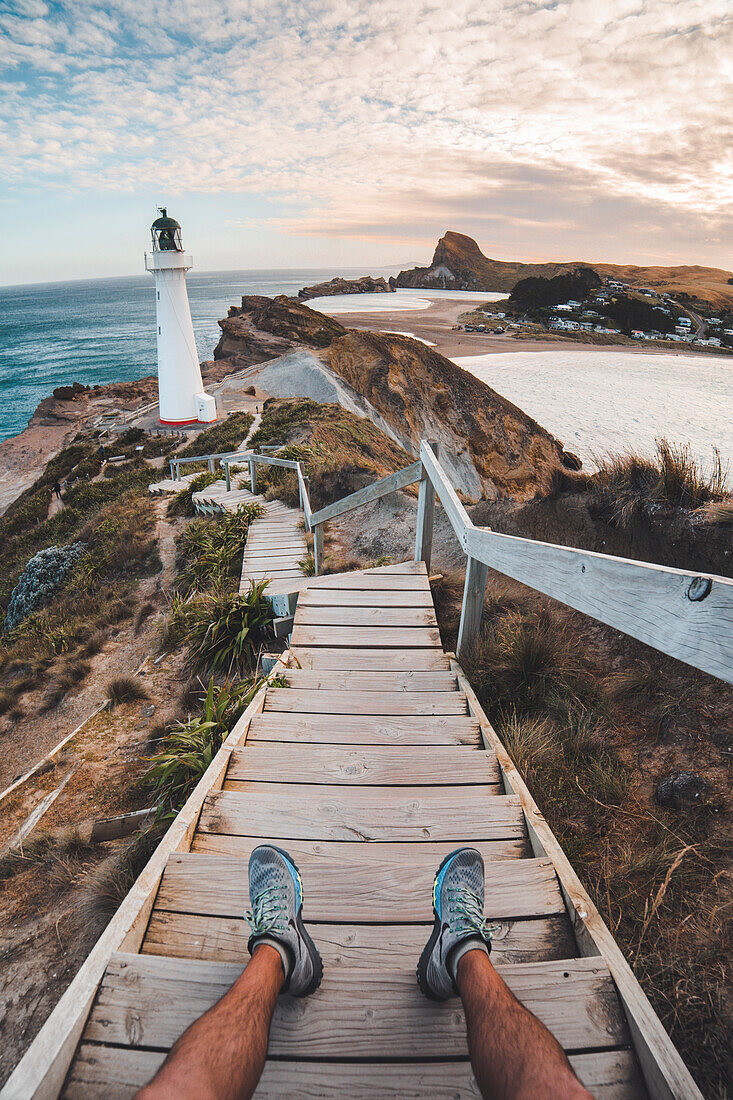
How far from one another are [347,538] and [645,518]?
16.7 ft

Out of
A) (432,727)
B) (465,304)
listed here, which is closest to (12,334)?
(465,304)

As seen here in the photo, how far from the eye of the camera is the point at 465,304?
75.4m

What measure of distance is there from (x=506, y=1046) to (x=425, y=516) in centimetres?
407

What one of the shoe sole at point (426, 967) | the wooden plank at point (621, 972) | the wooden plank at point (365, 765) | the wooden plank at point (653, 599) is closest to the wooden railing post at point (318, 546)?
the wooden plank at point (365, 765)

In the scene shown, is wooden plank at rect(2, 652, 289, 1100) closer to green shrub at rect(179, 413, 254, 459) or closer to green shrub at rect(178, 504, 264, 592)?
green shrub at rect(178, 504, 264, 592)

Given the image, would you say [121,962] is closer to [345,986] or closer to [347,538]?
[345,986]

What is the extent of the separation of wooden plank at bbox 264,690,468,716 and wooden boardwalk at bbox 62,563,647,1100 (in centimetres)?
3

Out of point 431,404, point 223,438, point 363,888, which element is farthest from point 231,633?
point 431,404

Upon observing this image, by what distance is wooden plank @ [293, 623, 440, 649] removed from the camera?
4.09 metres

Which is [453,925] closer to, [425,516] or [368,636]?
[368,636]

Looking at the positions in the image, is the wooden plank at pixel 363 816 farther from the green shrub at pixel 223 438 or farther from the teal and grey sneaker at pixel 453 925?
the green shrub at pixel 223 438

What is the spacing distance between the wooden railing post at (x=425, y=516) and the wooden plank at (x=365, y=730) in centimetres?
225

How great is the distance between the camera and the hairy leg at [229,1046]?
1.20 m

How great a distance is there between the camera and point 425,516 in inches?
198
